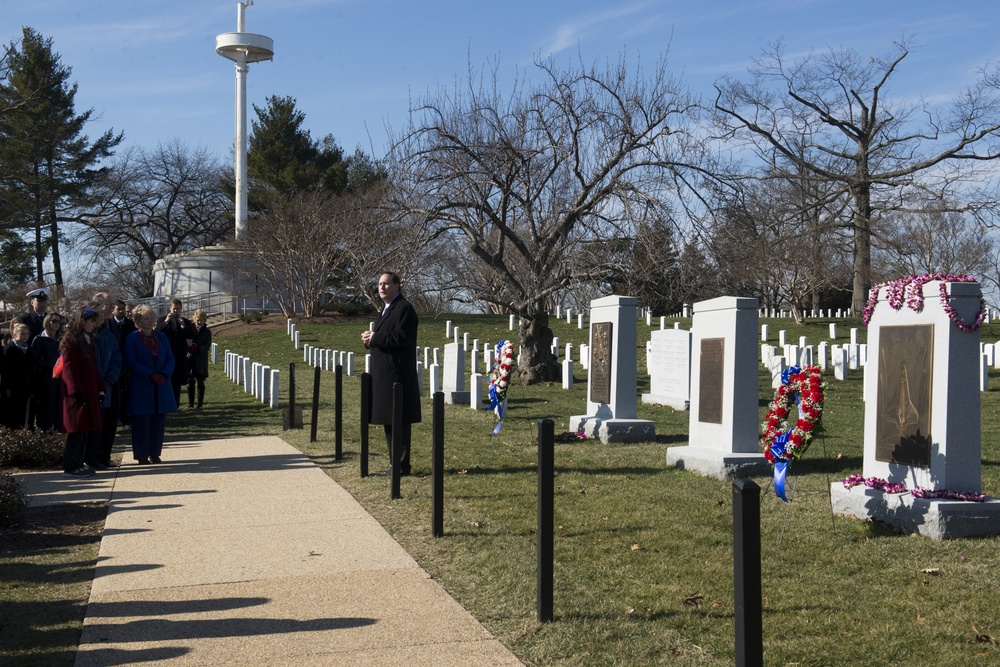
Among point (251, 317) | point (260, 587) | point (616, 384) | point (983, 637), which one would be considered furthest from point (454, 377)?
point (251, 317)

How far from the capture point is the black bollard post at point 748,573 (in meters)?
3.39

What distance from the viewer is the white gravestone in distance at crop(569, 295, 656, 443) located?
514 inches

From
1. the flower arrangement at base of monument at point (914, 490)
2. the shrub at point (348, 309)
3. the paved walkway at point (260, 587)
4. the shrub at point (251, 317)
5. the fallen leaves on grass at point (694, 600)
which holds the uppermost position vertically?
the shrub at point (348, 309)

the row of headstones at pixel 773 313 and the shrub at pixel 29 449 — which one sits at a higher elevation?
the row of headstones at pixel 773 313

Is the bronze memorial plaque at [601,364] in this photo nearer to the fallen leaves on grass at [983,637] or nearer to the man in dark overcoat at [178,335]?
the man in dark overcoat at [178,335]

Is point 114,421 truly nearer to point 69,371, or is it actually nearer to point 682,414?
point 69,371

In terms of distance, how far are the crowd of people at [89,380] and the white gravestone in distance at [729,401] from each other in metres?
5.83

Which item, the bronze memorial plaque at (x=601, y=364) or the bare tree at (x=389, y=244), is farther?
the bare tree at (x=389, y=244)

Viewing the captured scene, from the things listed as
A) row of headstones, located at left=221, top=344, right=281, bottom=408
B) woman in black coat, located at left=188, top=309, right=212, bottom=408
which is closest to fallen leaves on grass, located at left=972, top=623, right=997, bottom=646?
row of headstones, located at left=221, top=344, right=281, bottom=408

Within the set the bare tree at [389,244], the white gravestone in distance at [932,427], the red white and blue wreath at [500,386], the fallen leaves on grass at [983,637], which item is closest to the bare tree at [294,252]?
the bare tree at [389,244]

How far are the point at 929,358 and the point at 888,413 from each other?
655 millimetres

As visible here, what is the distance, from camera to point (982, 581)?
596cm

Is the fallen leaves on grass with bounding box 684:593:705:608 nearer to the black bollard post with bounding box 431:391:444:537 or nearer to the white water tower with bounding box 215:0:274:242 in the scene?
the black bollard post with bounding box 431:391:444:537

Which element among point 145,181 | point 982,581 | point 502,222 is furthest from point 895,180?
point 145,181
